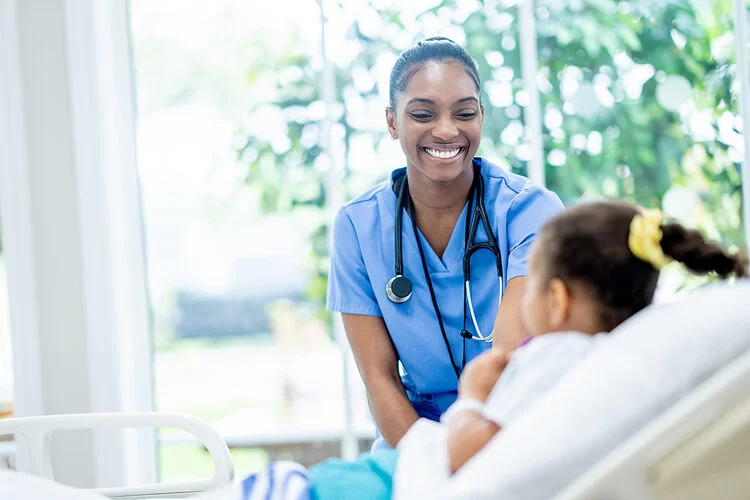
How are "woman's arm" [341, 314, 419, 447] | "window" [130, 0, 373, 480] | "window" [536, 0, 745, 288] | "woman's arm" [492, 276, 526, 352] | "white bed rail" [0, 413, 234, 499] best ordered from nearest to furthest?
"white bed rail" [0, 413, 234, 499], "woman's arm" [492, 276, 526, 352], "woman's arm" [341, 314, 419, 447], "window" [536, 0, 745, 288], "window" [130, 0, 373, 480]

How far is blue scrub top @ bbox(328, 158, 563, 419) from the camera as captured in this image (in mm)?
1629

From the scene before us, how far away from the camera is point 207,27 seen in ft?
9.59

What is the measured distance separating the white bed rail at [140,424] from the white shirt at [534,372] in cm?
54

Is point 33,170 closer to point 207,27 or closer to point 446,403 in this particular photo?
point 207,27

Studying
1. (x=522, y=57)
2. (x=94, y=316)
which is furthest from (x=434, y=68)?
(x=94, y=316)

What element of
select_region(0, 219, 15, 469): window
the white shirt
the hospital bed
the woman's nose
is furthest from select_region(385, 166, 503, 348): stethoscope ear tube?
select_region(0, 219, 15, 469): window

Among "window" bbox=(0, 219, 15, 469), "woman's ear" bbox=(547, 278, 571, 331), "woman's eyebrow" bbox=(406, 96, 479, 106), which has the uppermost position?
"woman's eyebrow" bbox=(406, 96, 479, 106)

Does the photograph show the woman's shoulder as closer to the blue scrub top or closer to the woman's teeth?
the blue scrub top

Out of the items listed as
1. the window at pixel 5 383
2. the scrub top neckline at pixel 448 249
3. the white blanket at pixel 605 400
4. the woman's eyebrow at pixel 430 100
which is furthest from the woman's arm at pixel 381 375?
the window at pixel 5 383

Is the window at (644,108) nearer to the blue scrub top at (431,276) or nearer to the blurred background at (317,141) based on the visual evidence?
the blurred background at (317,141)

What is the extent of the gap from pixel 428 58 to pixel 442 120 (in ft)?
0.43

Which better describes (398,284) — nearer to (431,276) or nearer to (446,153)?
(431,276)

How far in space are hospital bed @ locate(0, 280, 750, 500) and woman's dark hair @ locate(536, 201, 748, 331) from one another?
Result: 0.10m

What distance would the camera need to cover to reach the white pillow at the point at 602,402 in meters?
0.87
